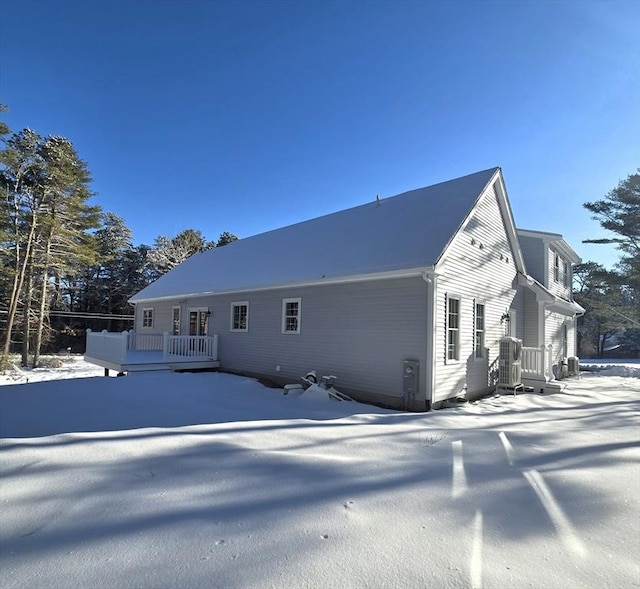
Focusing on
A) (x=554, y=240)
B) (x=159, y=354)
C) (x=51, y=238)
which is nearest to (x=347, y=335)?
(x=159, y=354)

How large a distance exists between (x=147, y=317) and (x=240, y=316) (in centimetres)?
862

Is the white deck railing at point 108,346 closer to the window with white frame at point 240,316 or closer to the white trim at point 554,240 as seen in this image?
the window with white frame at point 240,316

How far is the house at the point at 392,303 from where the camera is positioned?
8.66m

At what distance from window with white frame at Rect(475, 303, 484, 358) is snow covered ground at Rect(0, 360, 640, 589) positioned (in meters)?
3.80

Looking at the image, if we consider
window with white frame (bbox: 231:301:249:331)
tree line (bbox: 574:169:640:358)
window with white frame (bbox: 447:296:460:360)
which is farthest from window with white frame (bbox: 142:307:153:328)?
tree line (bbox: 574:169:640:358)

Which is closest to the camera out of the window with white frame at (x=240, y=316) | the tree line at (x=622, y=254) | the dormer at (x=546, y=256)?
the window with white frame at (x=240, y=316)

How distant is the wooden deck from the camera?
1262 cm

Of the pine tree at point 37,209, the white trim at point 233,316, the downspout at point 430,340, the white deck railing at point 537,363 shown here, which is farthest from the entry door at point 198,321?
the white deck railing at point 537,363

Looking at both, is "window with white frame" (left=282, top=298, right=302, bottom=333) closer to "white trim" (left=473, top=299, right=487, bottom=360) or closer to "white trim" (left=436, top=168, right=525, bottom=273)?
"white trim" (left=436, top=168, right=525, bottom=273)

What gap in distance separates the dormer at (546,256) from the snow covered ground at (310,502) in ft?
29.7

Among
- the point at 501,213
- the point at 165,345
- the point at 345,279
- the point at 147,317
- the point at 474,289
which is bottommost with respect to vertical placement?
the point at 165,345

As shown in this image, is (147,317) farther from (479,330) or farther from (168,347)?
(479,330)

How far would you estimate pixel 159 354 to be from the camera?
14414mm

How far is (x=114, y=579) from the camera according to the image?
233cm
